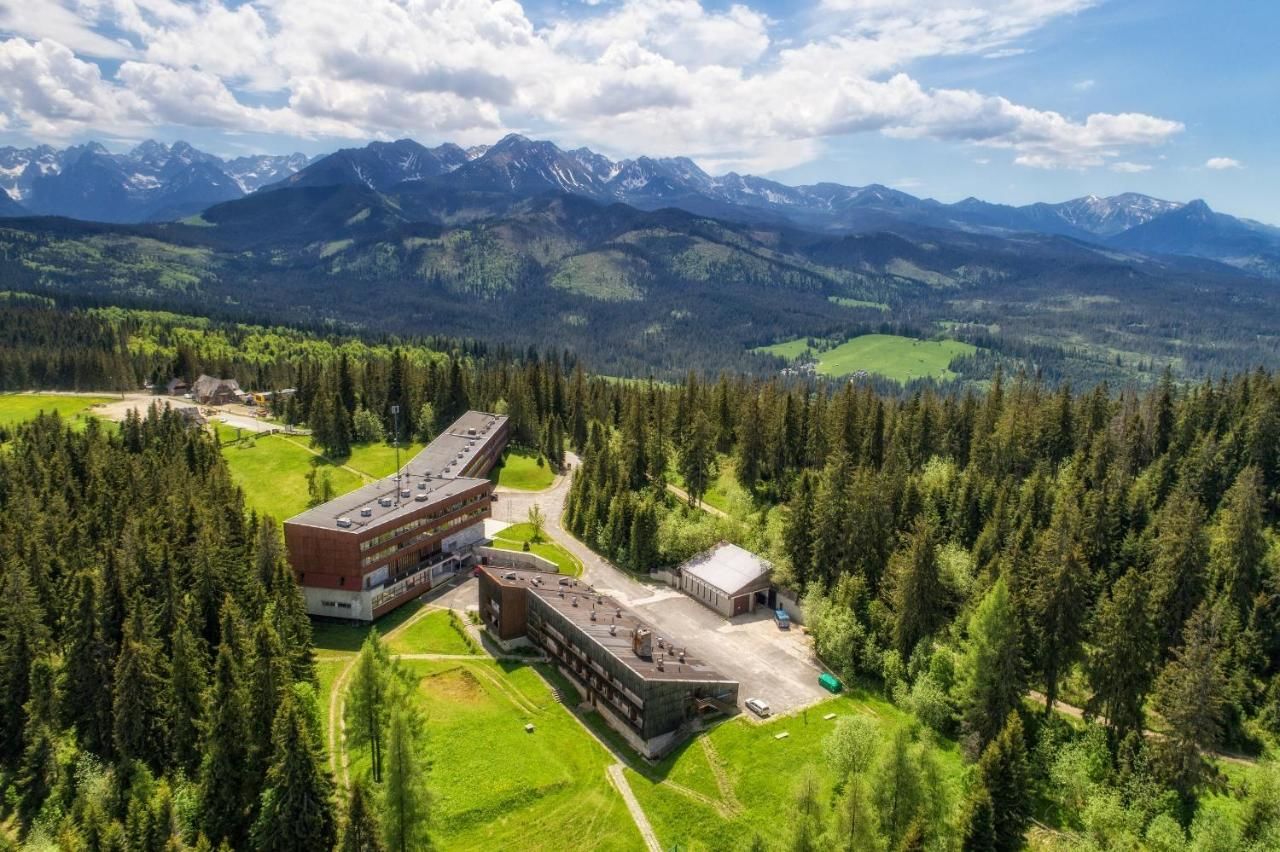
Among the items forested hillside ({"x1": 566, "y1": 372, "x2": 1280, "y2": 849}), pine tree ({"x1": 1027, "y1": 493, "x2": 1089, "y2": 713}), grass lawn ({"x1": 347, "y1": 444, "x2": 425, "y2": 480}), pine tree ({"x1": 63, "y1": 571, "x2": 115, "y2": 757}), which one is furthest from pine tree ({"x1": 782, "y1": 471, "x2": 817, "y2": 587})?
grass lawn ({"x1": 347, "y1": 444, "x2": 425, "y2": 480})

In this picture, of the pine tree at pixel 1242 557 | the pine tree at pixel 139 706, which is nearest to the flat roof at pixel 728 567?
the pine tree at pixel 1242 557

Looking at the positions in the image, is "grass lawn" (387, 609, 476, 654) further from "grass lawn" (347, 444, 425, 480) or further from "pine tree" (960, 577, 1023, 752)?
"pine tree" (960, 577, 1023, 752)

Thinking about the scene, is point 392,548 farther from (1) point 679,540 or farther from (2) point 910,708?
(2) point 910,708

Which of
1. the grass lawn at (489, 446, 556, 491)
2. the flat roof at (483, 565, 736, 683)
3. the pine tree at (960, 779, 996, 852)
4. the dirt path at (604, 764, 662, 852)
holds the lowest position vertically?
the dirt path at (604, 764, 662, 852)

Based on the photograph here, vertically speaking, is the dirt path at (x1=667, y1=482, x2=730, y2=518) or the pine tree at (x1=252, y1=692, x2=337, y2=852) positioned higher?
the pine tree at (x1=252, y1=692, x2=337, y2=852)

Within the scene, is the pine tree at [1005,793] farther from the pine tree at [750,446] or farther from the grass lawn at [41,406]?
the grass lawn at [41,406]
